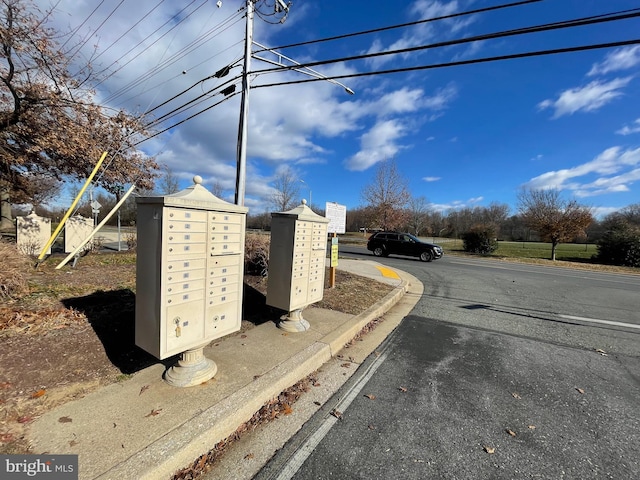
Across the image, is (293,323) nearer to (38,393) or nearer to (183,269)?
(183,269)

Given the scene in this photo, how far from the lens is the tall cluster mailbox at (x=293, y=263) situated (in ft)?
13.6

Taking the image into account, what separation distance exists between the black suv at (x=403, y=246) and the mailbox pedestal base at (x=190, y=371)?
1642 cm

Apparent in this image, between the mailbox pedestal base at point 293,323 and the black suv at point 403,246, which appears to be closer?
the mailbox pedestal base at point 293,323

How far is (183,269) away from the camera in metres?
2.53

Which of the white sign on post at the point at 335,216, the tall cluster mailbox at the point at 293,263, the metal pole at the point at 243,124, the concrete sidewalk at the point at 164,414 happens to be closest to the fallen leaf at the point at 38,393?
the concrete sidewalk at the point at 164,414

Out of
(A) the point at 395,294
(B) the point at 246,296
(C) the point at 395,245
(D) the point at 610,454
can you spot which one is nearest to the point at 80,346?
(B) the point at 246,296

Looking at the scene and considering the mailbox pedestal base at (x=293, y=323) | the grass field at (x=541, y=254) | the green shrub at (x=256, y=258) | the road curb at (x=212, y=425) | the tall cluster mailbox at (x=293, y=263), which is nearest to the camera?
the road curb at (x=212, y=425)

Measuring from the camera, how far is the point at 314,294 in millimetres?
4637

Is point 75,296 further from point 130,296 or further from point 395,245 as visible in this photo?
point 395,245

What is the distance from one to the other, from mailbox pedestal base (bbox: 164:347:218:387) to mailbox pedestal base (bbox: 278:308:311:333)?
150 cm

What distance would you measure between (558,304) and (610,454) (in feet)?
20.9

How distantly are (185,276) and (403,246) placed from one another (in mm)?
17060

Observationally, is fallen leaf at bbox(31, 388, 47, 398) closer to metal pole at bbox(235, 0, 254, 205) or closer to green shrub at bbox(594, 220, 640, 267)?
metal pole at bbox(235, 0, 254, 205)

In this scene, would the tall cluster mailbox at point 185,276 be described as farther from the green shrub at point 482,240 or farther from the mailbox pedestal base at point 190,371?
the green shrub at point 482,240
